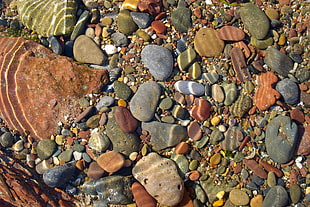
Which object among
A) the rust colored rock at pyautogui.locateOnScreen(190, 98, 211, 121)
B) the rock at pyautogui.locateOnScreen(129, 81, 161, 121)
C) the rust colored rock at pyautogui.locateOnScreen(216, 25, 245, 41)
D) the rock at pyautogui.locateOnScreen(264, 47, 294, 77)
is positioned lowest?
the rust colored rock at pyautogui.locateOnScreen(190, 98, 211, 121)

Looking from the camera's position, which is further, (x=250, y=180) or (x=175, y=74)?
(x=175, y=74)

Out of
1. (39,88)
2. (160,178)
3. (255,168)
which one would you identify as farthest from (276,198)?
(39,88)

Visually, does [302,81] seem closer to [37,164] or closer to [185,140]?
[185,140]

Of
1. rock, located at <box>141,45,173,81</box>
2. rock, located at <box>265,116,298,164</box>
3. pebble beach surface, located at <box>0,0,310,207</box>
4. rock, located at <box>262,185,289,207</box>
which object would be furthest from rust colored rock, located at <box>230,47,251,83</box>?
rock, located at <box>262,185,289,207</box>

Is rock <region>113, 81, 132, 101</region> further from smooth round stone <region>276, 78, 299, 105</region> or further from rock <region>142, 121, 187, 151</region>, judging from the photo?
smooth round stone <region>276, 78, 299, 105</region>

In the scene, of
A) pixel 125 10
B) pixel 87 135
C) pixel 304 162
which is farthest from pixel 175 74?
pixel 304 162

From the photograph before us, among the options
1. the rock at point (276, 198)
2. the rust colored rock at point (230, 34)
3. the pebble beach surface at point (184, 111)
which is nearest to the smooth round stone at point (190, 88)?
the pebble beach surface at point (184, 111)
